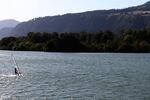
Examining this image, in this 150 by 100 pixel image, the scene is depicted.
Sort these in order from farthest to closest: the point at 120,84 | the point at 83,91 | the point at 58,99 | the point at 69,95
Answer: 1. the point at 120,84
2. the point at 83,91
3. the point at 69,95
4. the point at 58,99

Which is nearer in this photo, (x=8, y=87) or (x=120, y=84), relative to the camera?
(x=8, y=87)

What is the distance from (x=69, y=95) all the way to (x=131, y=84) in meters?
15.3

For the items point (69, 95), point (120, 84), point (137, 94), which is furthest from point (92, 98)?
point (120, 84)

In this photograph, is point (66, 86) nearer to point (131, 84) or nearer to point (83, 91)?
point (83, 91)

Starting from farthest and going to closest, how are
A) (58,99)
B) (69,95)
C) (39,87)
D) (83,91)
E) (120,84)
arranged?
(120,84)
(39,87)
(83,91)
(69,95)
(58,99)

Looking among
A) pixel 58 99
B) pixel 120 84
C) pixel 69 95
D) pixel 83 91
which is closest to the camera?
pixel 58 99

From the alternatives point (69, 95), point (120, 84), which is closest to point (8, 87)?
point (69, 95)

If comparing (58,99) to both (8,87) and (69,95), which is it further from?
(8,87)

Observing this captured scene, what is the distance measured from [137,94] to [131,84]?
10.9m

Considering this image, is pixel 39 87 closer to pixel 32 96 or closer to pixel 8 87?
pixel 8 87

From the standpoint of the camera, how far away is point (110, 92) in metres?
50.3

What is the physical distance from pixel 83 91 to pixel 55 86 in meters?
6.41

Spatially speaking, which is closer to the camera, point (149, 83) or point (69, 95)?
point (69, 95)

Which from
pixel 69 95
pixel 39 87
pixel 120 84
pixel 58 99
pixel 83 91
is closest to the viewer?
pixel 58 99
